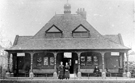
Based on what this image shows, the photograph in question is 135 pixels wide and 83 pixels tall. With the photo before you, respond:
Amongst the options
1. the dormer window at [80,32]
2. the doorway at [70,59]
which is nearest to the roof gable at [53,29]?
the dormer window at [80,32]

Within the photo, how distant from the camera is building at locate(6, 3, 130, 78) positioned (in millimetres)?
32281

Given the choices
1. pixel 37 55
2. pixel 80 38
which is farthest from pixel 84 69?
pixel 37 55

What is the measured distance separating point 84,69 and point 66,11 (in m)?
11.2

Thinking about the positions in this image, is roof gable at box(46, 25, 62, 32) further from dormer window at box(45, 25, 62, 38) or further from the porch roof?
the porch roof

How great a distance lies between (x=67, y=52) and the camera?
32750mm

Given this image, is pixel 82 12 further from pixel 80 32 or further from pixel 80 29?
pixel 80 32

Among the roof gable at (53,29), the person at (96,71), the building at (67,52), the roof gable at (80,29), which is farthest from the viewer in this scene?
the roof gable at (53,29)

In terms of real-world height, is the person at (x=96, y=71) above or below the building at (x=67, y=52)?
below

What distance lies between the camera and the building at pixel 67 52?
106 ft

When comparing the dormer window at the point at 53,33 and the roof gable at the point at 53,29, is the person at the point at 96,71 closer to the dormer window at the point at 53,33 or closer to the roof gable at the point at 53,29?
the dormer window at the point at 53,33

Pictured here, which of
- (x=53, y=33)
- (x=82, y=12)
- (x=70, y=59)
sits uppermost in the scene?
(x=82, y=12)

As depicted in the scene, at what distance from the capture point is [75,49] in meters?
32.1

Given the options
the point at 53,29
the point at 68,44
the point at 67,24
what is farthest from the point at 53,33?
the point at 68,44

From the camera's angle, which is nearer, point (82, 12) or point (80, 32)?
point (80, 32)
